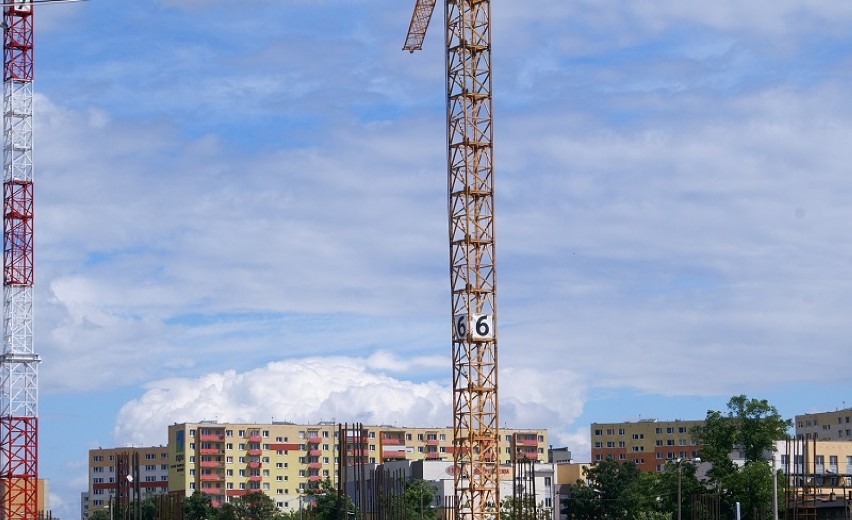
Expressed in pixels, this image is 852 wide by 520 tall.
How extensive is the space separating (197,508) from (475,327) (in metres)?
75.5

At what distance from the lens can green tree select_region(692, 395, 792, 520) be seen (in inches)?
3861

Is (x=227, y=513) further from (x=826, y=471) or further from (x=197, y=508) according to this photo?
(x=826, y=471)

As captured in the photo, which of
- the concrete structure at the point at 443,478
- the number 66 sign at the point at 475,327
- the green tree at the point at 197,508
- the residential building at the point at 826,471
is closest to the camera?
the number 66 sign at the point at 475,327

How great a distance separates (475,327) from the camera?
288 ft

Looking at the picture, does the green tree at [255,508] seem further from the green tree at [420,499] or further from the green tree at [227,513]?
the green tree at [420,499]

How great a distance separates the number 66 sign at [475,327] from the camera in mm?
87750

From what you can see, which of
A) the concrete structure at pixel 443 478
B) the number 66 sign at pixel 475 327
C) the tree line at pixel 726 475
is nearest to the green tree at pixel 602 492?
the concrete structure at pixel 443 478

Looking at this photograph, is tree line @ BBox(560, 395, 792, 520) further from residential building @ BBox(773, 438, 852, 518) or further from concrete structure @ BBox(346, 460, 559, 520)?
concrete structure @ BBox(346, 460, 559, 520)

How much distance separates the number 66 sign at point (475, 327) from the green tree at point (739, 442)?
75.1 feet

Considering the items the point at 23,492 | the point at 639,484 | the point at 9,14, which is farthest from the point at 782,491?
the point at 9,14

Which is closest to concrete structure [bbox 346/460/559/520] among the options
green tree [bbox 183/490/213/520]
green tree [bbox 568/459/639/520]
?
green tree [bbox 568/459/639/520]

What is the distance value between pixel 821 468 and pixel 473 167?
63752 mm

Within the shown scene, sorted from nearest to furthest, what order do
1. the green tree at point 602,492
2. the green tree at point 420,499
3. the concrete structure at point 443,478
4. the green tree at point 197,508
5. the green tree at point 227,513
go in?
the green tree at point 420,499, the concrete structure at point 443,478, the green tree at point 602,492, the green tree at point 197,508, the green tree at point 227,513

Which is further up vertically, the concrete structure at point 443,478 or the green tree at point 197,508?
the concrete structure at point 443,478
